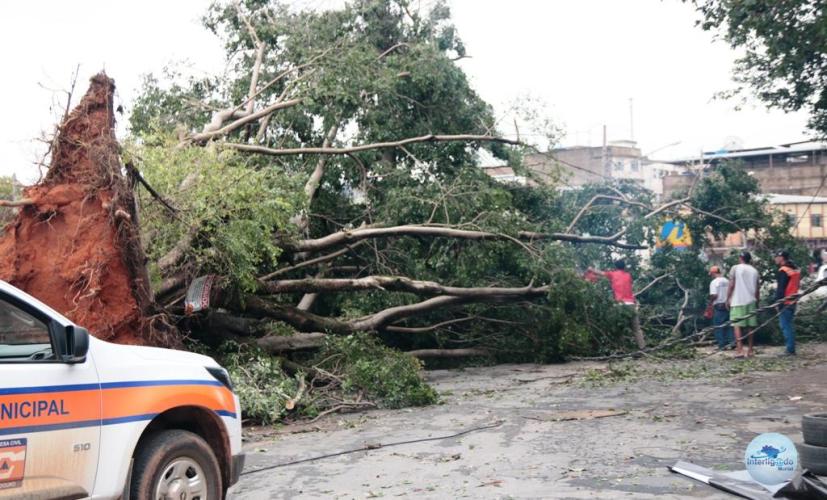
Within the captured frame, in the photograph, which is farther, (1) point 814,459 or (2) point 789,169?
(2) point 789,169

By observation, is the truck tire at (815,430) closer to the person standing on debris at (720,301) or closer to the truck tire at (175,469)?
the truck tire at (175,469)

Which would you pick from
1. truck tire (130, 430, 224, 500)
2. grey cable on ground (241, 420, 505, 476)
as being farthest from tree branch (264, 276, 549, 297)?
truck tire (130, 430, 224, 500)

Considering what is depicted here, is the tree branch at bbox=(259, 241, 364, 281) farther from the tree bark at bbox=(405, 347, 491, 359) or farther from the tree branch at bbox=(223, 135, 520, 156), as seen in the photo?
the tree bark at bbox=(405, 347, 491, 359)

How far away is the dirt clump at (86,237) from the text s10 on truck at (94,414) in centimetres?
362

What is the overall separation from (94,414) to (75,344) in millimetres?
387

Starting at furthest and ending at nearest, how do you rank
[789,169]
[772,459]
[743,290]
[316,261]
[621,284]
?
[789,169] → [621,284] → [743,290] → [316,261] → [772,459]

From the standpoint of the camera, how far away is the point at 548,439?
8.38m

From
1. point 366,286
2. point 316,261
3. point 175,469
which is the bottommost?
point 175,469

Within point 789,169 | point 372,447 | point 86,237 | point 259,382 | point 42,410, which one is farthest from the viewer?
point 789,169

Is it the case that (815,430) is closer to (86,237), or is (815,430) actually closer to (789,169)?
(86,237)

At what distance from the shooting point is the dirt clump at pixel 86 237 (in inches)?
341

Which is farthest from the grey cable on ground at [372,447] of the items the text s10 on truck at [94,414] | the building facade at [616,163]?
the building facade at [616,163]

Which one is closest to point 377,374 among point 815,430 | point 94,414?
point 815,430

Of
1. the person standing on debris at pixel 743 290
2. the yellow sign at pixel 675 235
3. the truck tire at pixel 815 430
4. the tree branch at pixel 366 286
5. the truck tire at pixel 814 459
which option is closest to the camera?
the truck tire at pixel 814 459
